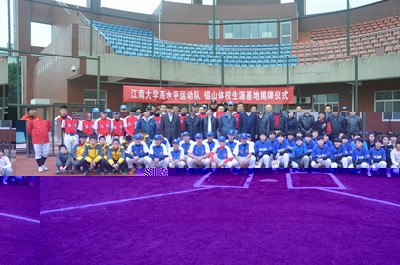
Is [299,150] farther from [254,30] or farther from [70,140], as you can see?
[254,30]

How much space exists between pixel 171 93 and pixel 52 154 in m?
4.91

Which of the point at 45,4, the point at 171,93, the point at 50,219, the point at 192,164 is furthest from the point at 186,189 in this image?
the point at 45,4

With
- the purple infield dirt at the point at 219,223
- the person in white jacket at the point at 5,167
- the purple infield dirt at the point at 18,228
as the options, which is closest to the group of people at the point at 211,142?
the person in white jacket at the point at 5,167

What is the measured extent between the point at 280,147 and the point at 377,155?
1482mm

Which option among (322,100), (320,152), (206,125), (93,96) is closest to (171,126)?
(206,125)

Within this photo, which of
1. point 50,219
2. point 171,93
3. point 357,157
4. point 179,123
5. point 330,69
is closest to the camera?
point 357,157

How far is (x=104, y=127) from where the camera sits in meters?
4.89

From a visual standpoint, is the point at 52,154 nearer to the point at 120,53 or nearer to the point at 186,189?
the point at 186,189

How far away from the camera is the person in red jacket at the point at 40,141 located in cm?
442

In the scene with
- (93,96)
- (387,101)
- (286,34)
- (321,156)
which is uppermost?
(286,34)

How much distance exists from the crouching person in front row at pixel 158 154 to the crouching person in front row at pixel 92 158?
0.68 m

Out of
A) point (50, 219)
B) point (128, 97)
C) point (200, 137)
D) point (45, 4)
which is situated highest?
point (45, 4)

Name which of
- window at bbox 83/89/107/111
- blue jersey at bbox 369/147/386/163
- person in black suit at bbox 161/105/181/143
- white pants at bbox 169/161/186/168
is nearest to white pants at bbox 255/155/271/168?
white pants at bbox 169/161/186/168

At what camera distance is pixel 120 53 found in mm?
11070
